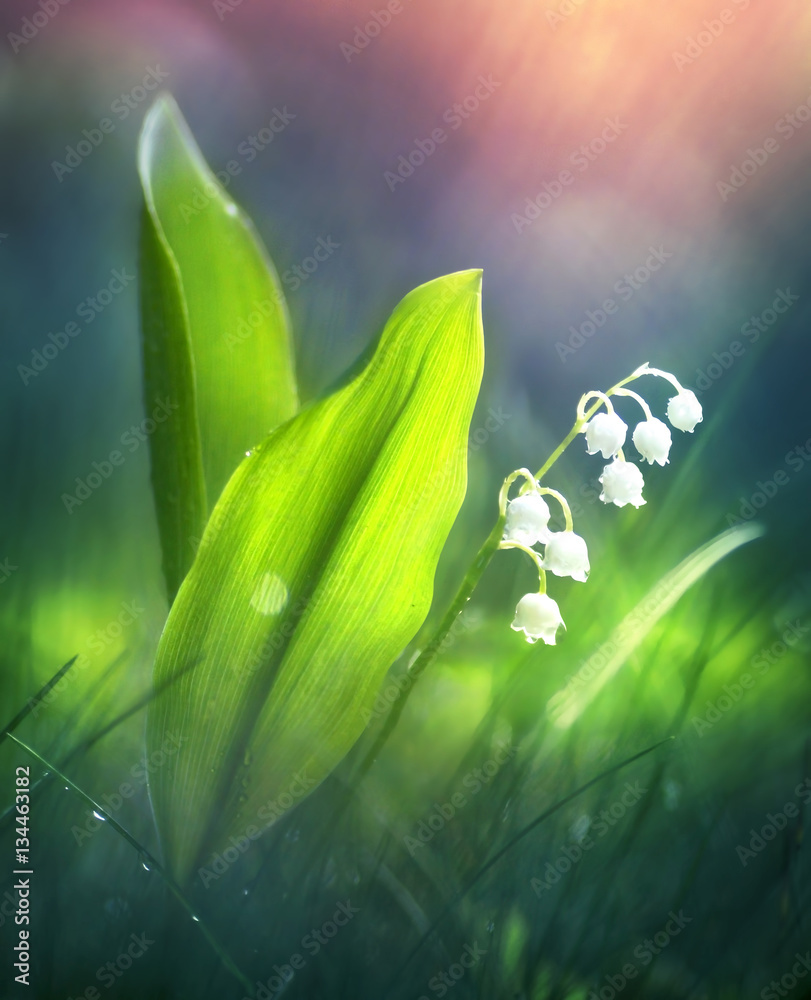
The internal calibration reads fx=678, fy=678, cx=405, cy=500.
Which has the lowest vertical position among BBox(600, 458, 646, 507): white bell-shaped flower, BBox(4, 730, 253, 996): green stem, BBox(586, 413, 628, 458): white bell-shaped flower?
BBox(4, 730, 253, 996): green stem

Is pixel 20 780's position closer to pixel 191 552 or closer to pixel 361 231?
pixel 191 552

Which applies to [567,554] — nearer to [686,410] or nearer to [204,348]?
[686,410]

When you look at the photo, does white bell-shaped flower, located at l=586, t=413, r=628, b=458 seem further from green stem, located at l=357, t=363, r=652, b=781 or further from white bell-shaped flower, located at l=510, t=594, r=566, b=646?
white bell-shaped flower, located at l=510, t=594, r=566, b=646

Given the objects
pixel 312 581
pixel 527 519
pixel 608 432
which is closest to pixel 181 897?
pixel 312 581

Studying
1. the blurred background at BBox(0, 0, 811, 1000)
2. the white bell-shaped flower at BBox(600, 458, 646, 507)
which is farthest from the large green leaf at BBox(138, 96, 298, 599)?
the white bell-shaped flower at BBox(600, 458, 646, 507)

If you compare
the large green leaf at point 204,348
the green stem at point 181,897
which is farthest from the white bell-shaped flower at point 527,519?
the green stem at point 181,897

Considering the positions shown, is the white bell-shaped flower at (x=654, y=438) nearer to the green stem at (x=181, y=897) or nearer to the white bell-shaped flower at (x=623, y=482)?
the white bell-shaped flower at (x=623, y=482)
